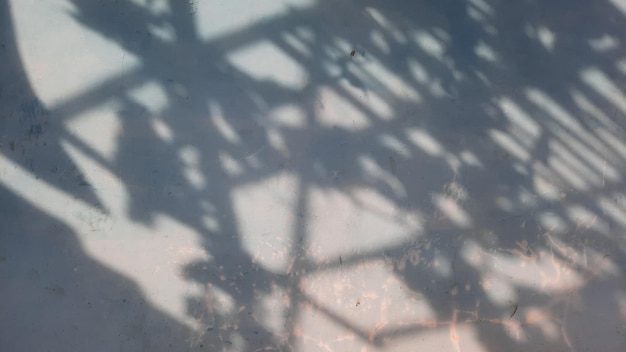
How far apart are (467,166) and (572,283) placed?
38.3 inches

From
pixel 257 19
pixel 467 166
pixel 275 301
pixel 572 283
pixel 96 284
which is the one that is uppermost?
pixel 257 19

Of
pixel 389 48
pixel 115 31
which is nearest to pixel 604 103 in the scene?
pixel 389 48

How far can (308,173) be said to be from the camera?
2.49 metres

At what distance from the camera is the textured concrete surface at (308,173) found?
2.42 metres

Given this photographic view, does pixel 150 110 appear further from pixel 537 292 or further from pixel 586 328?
pixel 586 328

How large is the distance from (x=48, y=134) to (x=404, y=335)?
93.5 inches

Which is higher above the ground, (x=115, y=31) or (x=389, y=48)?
(x=389, y=48)

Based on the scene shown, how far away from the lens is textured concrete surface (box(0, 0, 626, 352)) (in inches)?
95.2

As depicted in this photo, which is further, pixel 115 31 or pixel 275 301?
pixel 275 301

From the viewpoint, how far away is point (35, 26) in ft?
7.83

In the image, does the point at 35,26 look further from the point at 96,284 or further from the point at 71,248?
the point at 96,284

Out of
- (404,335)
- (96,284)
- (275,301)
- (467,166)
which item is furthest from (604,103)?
(96,284)

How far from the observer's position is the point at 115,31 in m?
2.40

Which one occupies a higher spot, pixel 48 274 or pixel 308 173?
pixel 308 173
